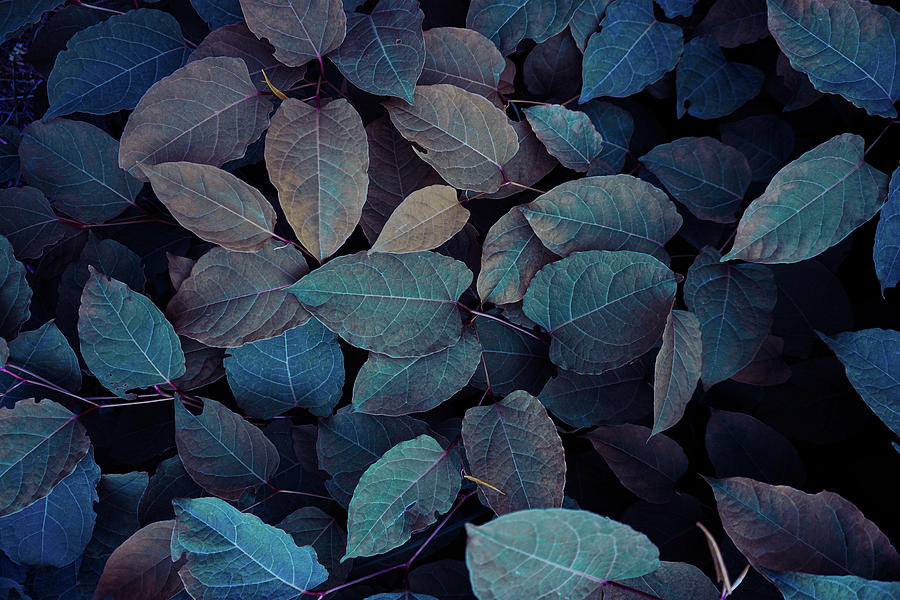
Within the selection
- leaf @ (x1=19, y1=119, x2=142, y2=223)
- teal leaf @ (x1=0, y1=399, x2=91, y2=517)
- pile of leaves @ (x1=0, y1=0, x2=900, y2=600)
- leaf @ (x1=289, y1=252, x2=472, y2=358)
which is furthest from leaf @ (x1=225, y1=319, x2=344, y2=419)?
leaf @ (x1=19, y1=119, x2=142, y2=223)

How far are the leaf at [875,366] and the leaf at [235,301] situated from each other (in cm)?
72

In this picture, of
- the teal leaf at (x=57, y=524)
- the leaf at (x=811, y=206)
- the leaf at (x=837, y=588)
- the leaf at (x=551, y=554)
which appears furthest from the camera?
the teal leaf at (x=57, y=524)

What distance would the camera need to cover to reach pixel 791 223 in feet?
2.54

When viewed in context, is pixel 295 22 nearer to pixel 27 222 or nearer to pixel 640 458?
pixel 27 222

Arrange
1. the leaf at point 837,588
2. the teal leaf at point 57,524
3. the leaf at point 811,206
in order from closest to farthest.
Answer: the leaf at point 837,588, the leaf at point 811,206, the teal leaf at point 57,524

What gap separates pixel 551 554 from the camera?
1.96 ft

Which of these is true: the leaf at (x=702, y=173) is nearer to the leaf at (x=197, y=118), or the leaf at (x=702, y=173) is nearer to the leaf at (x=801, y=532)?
the leaf at (x=801, y=532)

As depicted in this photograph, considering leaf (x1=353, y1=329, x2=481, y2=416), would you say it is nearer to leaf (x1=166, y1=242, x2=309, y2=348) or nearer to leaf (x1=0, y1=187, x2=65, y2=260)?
leaf (x1=166, y1=242, x2=309, y2=348)

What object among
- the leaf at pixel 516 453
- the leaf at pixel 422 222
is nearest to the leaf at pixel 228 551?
the leaf at pixel 516 453

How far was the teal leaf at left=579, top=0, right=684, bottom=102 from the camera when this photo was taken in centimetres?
91

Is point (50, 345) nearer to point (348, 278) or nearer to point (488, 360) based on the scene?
point (348, 278)

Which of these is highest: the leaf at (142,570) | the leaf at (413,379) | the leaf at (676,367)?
the leaf at (676,367)

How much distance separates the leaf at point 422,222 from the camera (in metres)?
0.77

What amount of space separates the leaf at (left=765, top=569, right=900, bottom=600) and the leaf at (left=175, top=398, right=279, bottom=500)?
67 centimetres
